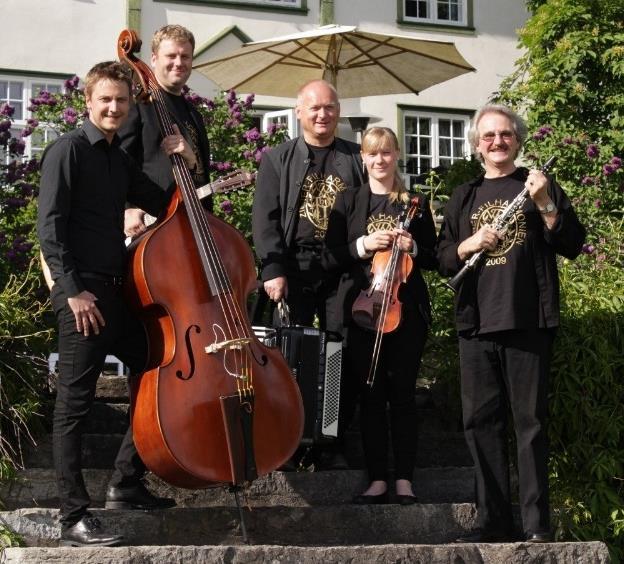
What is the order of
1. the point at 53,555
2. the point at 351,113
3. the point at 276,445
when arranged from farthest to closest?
the point at 351,113 → the point at 276,445 → the point at 53,555

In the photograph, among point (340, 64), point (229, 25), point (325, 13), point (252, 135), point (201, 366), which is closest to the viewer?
point (201, 366)

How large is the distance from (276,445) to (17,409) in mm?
1297

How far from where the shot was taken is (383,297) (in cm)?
530

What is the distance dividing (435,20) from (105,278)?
11441mm

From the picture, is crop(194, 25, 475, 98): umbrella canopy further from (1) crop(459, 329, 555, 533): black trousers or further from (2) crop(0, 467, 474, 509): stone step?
(1) crop(459, 329, 555, 533): black trousers

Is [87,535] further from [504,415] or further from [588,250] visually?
[588,250]

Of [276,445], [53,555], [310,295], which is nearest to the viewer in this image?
[53,555]

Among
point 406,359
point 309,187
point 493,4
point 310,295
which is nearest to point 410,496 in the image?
point 406,359

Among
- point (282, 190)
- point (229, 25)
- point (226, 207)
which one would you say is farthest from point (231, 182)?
point (229, 25)

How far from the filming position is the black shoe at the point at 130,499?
485 cm

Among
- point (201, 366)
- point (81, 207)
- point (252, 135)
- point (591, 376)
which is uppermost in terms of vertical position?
point (252, 135)

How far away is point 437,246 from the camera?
546cm

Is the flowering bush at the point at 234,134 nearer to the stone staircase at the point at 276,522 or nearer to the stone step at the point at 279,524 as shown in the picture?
the stone staircase at the point at 276,522

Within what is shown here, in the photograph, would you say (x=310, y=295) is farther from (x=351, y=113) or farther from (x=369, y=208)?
(x=351, y=113)
